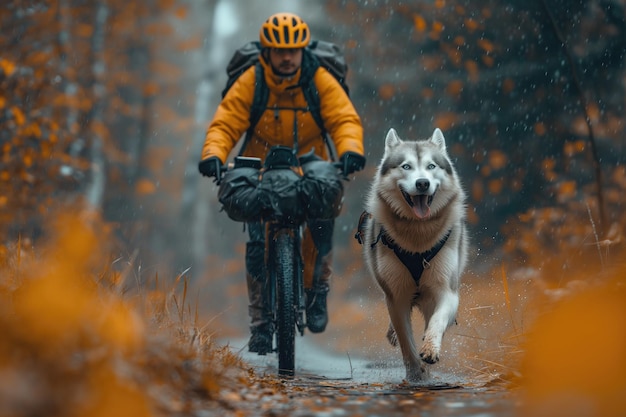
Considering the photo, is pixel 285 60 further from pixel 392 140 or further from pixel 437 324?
pixel 437 324

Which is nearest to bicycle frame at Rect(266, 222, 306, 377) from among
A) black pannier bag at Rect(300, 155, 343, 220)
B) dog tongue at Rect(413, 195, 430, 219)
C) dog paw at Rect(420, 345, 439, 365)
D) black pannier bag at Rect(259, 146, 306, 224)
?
black pannier bag at Rect(259, 146, 306, 224)

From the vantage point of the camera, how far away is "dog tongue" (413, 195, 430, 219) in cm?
515

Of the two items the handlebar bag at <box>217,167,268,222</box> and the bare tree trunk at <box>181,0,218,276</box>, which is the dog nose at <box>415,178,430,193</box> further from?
the bare tree trunk at <box>181,0,218,276</box>

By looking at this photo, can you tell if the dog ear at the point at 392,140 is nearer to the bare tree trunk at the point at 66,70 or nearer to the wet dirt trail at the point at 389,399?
the wet dirt trail at the point at 389,399

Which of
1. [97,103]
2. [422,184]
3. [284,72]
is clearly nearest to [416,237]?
[422,184]

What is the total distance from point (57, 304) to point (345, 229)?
15385 mm

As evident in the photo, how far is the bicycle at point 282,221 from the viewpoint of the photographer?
5469mm

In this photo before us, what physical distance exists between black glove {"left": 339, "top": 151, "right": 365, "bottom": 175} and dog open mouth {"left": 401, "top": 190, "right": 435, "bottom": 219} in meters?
0.64

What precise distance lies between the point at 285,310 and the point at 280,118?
168cm

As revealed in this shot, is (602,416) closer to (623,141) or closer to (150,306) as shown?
(150,306)

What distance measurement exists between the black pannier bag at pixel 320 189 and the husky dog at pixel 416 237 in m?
0.31

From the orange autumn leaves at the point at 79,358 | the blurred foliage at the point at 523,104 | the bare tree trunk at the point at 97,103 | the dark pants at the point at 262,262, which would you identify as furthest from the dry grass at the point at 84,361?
the bare tree trunk at the point at 97,103

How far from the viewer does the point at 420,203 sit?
520 cm

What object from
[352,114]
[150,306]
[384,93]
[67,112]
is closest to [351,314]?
[384,93]
